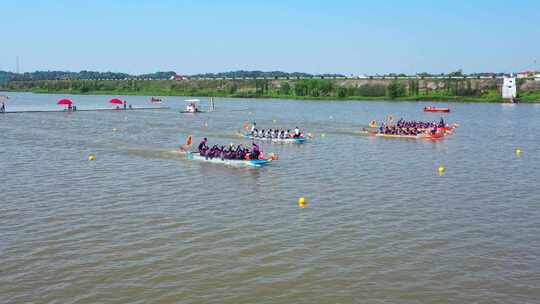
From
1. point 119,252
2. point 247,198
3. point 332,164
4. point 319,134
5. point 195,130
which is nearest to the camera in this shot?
point 119,252

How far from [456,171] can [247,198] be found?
14.9 metres

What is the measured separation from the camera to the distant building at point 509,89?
128875mm

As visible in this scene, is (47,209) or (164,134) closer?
(47,209)

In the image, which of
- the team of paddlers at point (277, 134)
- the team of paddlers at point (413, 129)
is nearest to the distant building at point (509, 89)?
the team of paddlers at point (413, 129)

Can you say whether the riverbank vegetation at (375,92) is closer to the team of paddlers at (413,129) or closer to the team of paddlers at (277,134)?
the team of paddlers at (413,129)

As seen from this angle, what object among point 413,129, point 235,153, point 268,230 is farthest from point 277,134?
point 268,230

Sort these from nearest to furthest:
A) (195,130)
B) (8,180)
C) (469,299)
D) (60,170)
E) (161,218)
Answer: (469,299)
(161,218)
(8,180)
(60,170)
(195,130)

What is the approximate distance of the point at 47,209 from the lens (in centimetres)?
2306

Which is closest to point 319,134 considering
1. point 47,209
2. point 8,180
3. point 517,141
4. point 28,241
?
point 517,141

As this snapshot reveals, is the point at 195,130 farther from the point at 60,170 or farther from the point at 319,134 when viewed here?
the point at 60,170

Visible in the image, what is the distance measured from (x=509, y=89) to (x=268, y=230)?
122836mm

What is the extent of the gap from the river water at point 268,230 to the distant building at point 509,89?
98029 millimetres

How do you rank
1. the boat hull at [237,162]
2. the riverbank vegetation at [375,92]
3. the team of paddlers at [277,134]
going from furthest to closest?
the riverbank vegetation at [375,92], the team of paddlers at [277,134], the boat hull at [237,162]

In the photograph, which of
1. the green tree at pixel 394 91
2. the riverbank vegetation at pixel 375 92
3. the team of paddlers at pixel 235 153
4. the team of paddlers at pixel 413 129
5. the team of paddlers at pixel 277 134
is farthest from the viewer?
the green tree at pixel 394 91
